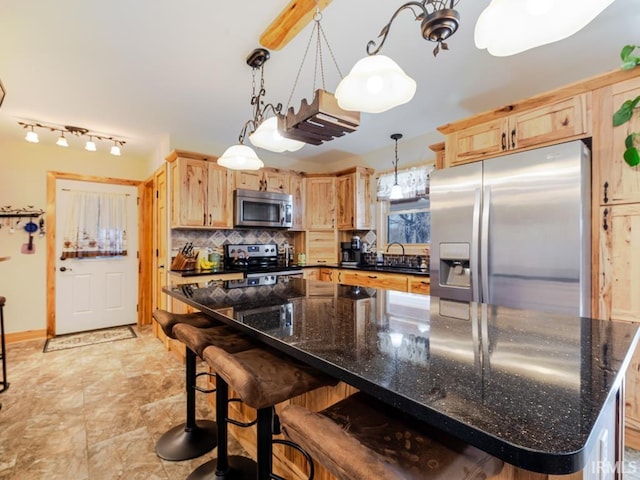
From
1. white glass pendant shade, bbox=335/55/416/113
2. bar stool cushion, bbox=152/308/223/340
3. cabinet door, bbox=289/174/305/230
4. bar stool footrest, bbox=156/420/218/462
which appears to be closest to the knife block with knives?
cabinet door, bbox=289/174/305/230

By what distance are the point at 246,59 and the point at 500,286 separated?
241 centimetres

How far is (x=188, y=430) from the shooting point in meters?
1.94

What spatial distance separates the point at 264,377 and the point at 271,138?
4.31 feet

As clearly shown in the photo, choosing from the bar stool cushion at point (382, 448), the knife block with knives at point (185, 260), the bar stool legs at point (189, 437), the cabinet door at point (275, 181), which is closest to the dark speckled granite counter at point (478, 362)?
the bar stool cushion at point (382, 448)

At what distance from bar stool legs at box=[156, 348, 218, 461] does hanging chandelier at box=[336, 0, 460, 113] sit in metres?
1.59

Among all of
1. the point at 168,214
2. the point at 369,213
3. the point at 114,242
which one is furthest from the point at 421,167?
the point at 114,242

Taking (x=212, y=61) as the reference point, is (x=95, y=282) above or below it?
below

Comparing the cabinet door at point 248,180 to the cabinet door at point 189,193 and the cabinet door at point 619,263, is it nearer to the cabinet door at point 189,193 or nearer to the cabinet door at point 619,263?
the cabinet door at point 189,193

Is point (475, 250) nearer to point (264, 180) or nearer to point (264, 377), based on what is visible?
point (264, 377)

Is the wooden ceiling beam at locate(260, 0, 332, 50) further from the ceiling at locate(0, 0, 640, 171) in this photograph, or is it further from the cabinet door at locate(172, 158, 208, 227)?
the cabinet door at locate(172, 158, 208, 227)

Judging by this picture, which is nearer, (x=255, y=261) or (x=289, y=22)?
(x=289, y=22)

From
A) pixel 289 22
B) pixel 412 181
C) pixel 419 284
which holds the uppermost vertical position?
pixel 289 22

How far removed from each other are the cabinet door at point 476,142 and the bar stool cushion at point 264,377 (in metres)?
2.18

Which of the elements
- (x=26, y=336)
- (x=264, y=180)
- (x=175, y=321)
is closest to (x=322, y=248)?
(x=264, y=180)
